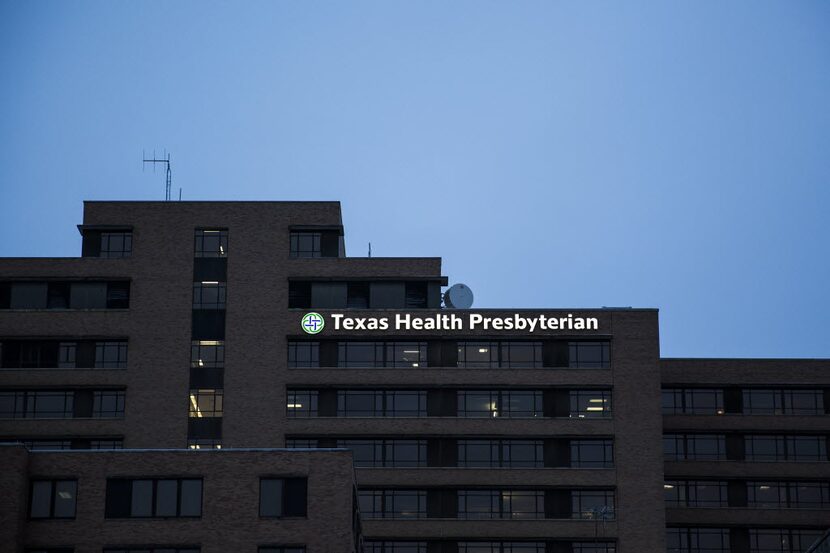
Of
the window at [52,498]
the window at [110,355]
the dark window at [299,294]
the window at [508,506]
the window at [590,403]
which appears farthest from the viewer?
the dark window at [299,294]

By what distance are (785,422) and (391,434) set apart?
3497 cm

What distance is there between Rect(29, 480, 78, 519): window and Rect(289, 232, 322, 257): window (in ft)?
141

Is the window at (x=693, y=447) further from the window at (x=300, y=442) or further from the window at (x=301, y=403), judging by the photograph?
the window at (x=300, y=442)

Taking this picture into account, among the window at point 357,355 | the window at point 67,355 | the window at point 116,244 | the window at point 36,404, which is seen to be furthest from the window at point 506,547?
the window at point 116,244

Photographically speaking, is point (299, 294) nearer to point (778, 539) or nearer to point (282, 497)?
point (282, 497)

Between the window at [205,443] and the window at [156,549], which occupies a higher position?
the window at [205,443]

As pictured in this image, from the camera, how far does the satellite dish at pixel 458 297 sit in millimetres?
118250

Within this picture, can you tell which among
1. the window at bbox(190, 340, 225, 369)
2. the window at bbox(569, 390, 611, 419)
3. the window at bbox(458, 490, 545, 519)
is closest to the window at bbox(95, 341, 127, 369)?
the window at bbox(190, 340, 225, 369)

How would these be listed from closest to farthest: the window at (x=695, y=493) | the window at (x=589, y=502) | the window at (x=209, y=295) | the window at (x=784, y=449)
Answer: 1. the window at (x=589, y=502)
2. the window at (x=209, y=295)
3. the window at (x=695, y=493)
4. the window at (x=784, y=449)

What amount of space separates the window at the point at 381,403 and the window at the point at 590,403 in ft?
38.6

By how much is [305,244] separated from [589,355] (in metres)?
24.5

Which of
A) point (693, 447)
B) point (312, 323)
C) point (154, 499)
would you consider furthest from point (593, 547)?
point (154, 499)

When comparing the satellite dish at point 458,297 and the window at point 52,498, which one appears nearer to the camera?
the window at point 52,498

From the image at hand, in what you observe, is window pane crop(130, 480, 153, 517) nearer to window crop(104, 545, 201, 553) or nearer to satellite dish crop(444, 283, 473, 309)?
window crop(104, 545, 201, 553)
